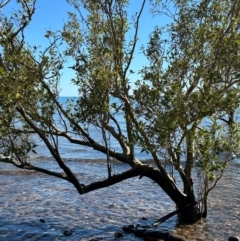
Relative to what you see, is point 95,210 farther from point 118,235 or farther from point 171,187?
point 171,187

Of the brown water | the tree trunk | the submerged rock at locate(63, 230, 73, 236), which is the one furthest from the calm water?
the tree trunk

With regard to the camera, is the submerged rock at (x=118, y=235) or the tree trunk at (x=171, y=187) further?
the tree trunk at (x=171, y=187)

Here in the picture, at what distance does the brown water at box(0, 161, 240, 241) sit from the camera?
445 inches

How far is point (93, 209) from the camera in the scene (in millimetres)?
14117

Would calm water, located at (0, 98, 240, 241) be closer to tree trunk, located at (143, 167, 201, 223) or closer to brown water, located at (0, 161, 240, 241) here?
brown water, located at (0, 161, 240, 241)

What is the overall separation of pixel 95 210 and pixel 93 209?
0.15 meters

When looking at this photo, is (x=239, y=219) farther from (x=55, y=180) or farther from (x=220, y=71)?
(x=55, y=180)

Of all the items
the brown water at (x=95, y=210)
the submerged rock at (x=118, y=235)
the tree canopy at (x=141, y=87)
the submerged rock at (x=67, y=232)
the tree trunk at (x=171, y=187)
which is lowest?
the submerged rock at (x=118, y=235)

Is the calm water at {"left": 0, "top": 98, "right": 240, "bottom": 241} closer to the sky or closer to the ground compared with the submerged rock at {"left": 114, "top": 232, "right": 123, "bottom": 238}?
closer to the sky

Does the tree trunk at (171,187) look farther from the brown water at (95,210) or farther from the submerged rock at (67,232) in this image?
the submerged rock at (67,232)

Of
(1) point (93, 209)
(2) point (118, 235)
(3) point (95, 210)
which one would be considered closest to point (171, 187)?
(2) point (118, 235)

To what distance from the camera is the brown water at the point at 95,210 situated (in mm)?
11312

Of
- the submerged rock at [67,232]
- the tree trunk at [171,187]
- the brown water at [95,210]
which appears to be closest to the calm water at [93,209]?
the brown water at [95,210]

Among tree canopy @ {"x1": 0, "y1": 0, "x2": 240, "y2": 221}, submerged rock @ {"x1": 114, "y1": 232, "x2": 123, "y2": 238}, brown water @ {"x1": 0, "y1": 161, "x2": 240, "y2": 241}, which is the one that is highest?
tree canopy @ {"x1": 0, "y1": 0, "x2": 240, "y2": 221}
